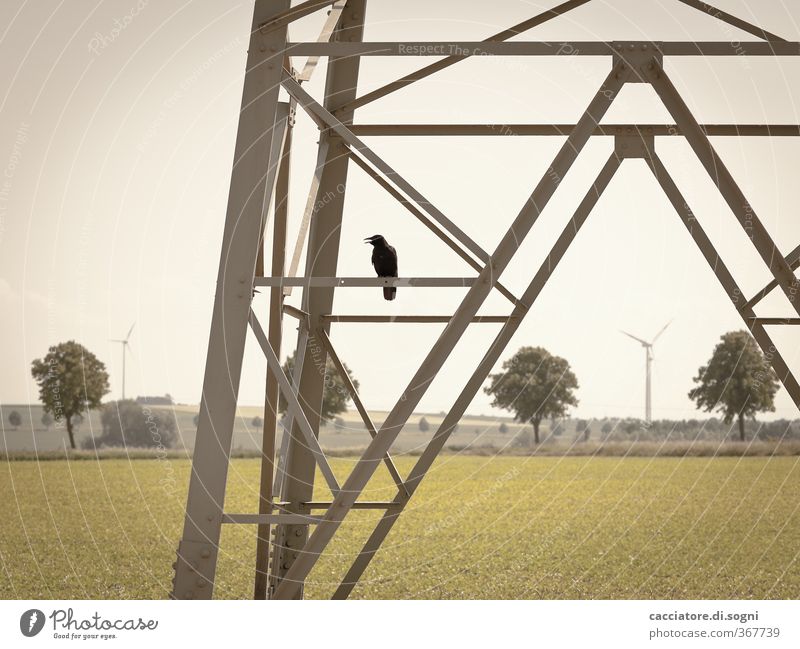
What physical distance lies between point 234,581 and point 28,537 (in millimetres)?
13344

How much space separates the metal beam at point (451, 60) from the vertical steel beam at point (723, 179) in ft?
6.24

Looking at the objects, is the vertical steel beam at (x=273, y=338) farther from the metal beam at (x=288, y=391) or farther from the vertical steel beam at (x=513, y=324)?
the metal beam at (x=288, y=391)

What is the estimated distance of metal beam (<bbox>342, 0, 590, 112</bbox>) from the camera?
1070 centimetres

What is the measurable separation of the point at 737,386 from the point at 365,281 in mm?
70912

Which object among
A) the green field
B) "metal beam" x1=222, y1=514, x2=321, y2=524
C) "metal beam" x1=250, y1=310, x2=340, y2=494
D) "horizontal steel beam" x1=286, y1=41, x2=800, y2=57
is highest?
"horizontal steel beam" x1=286, y1=41, x2=800, y2=57

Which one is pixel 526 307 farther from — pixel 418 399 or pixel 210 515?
pixel 210 515

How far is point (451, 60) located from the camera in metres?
11.6

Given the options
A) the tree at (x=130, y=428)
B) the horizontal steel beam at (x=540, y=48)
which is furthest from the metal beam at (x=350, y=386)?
the tree at (x=130, y=428)

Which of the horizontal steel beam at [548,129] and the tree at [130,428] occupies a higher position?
the horizontal steel beam at [548,129]

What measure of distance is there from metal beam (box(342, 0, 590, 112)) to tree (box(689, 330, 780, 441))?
64561 millimetres

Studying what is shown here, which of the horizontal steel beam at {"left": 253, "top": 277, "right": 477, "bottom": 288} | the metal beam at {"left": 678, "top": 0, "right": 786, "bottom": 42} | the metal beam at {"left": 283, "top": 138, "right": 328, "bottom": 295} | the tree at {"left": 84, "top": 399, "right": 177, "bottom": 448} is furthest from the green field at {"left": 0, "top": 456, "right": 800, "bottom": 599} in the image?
the metal beam at {"left": 678, "top": 0, "right": 786, "bottom": 42}

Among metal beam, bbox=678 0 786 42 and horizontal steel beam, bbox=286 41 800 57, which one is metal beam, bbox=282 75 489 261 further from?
metal beam, bbox=678 0 786 42

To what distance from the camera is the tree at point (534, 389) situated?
89188mm

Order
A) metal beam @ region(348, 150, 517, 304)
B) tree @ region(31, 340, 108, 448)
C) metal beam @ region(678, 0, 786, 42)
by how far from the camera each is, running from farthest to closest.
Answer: tree @ region(31, 340, 108, 448) < metal beam @ region(348, 150, 517, 304) < metal beam @ region(678, 0, 786, 42)
